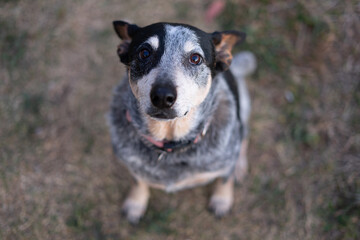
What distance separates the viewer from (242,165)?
14.5 ft

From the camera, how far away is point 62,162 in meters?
4.34

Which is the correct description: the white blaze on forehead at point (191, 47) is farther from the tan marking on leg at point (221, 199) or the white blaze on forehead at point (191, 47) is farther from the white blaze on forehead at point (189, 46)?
the tan marking on leg at point (221, 199)

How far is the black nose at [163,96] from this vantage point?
2.26 m

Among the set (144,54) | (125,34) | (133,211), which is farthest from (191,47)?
(133,211)

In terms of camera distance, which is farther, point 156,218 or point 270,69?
point 270,69

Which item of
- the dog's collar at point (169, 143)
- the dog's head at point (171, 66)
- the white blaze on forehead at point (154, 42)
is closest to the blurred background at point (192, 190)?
the dog's collar at point (169, 143)

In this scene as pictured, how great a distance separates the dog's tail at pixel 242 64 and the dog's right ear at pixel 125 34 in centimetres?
201

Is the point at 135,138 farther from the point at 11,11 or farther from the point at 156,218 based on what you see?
the point at 11,11

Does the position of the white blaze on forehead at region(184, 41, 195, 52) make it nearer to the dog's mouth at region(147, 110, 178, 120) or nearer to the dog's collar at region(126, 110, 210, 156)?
the dog's mouth at region(147, 110, 178, 120)

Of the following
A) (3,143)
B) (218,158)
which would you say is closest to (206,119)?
(218,158)

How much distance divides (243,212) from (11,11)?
203 inches

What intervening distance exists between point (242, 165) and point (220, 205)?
0.73 meters

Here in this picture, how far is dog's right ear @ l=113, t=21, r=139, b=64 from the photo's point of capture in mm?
2914

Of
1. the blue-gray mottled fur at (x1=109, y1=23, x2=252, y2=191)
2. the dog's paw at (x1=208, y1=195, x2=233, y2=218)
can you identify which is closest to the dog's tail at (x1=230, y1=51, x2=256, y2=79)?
the blue-gray mottled fur at (x1=109, y1=23, x2=252, y2=191)
